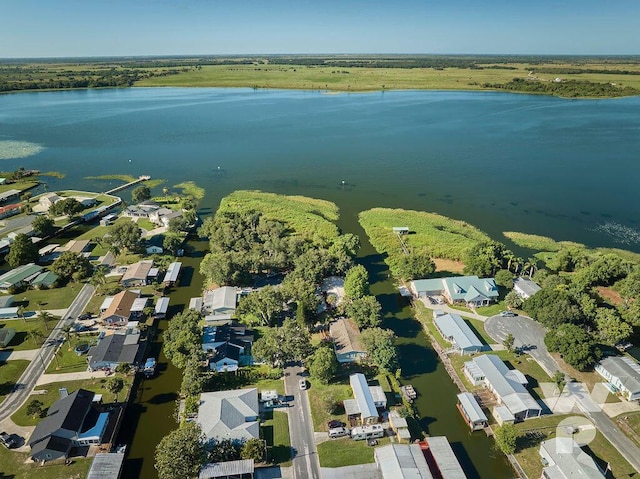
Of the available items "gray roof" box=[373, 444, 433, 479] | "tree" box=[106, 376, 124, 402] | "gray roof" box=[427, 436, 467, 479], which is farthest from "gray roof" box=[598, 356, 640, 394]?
"tree" box=[106, 376, 124, 402]

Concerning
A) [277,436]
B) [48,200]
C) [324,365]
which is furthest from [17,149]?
[277,436]

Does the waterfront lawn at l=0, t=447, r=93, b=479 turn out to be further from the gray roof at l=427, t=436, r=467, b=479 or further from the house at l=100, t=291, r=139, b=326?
the gray roof at l=427, t=436, r=467, b=479

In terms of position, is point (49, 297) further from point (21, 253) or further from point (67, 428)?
point (67, 428)

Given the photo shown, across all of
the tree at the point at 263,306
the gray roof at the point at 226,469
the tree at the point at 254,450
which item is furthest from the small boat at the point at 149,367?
the tree at the point at 254,450

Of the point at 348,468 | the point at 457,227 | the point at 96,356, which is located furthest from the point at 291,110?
the point at 348,468

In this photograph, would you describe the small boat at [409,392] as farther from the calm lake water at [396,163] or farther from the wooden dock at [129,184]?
the wooden dock at [129,184]
